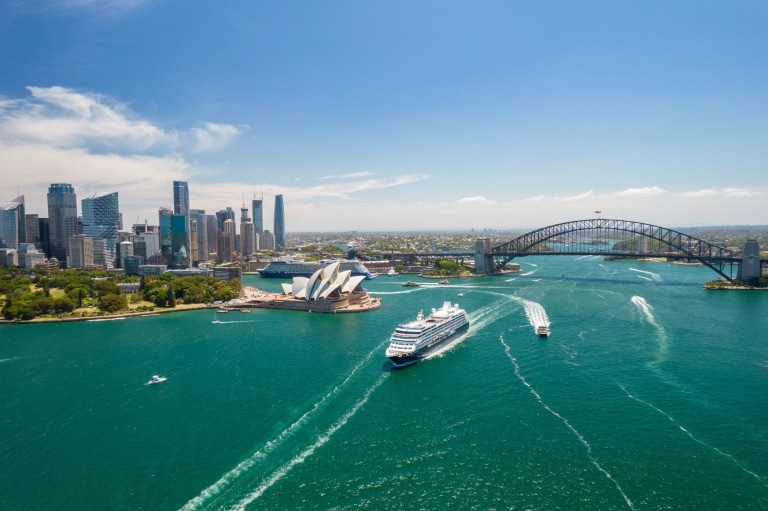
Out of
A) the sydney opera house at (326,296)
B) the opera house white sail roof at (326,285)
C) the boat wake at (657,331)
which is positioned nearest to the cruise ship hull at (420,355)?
the boat wake at (657,331)

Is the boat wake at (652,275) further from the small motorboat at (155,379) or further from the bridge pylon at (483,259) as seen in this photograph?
the small motorboat at (155,379)

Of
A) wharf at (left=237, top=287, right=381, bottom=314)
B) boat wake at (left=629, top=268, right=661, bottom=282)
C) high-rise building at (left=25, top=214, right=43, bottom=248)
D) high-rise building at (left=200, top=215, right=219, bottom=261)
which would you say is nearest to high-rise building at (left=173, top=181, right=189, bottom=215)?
high-rise building at (left=200, top=215, right=219, bottom=261)

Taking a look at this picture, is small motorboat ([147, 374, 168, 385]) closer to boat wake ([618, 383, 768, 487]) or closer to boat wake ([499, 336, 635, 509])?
boat wake ([499, 336, 635, 509])

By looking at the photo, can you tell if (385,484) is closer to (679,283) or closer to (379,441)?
(379,441)

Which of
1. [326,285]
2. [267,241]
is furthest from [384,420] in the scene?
[267,241]

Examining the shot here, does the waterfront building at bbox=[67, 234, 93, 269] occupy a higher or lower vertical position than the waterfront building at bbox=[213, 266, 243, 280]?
higher

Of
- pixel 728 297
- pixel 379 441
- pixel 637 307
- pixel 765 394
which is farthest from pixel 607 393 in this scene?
pixel 728 297
